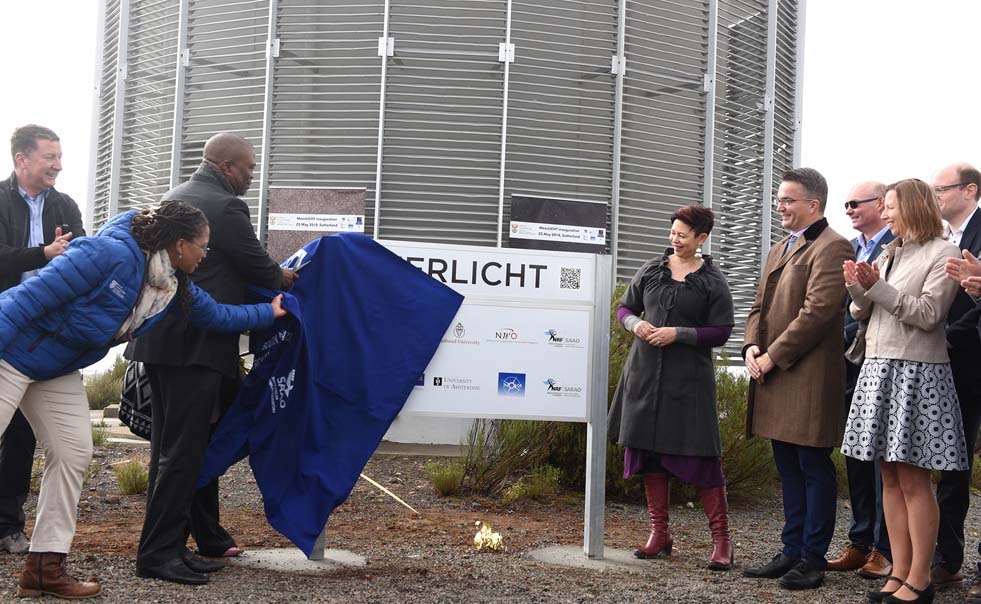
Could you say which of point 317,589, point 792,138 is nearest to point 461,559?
point 317,589

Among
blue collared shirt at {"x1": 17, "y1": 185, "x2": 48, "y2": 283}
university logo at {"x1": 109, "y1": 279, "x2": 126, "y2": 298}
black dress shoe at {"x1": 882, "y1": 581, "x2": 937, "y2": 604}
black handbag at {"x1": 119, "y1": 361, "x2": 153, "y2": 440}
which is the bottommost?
black dress shoe at {"x1": 882, "y1": 581, "x2": 937, "y2": 604}

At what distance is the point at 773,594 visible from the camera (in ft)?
16.4

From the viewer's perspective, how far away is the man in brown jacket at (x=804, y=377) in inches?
207

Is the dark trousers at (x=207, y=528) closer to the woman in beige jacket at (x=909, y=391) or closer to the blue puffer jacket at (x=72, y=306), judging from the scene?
the blue puffer jacket at (x=72, y=306)

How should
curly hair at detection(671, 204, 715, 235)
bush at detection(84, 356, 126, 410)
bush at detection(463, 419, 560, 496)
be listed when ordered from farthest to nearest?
bush at detection(84, 356, 126, 410), bush at detection(463, 419, 560, 496), curly hair at detection(671, 204, 715, 235)

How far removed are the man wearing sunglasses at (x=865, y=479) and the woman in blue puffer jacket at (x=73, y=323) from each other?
3.86m

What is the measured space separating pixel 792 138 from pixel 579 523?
7.89 metres

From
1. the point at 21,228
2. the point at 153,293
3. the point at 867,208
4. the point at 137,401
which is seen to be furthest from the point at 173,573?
the point at 867,208

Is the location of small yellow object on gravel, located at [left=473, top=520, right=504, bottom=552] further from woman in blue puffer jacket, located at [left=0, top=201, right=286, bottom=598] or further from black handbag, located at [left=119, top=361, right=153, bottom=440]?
woman in blue puffer jacket, located at [left=0, top=201, right=286, bottom=598]

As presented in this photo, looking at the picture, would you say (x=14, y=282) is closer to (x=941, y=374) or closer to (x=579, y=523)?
(x=579, y=523)

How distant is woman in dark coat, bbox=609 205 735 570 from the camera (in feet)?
18.6

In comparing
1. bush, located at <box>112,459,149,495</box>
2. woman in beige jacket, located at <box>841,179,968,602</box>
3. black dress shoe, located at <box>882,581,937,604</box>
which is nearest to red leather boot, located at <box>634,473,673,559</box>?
woman in beige jacket, located at <box>841,179,968,602</box>

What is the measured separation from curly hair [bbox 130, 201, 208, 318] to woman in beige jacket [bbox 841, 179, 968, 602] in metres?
3.37

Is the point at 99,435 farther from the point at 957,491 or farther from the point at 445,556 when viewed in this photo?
the point at 957,491
